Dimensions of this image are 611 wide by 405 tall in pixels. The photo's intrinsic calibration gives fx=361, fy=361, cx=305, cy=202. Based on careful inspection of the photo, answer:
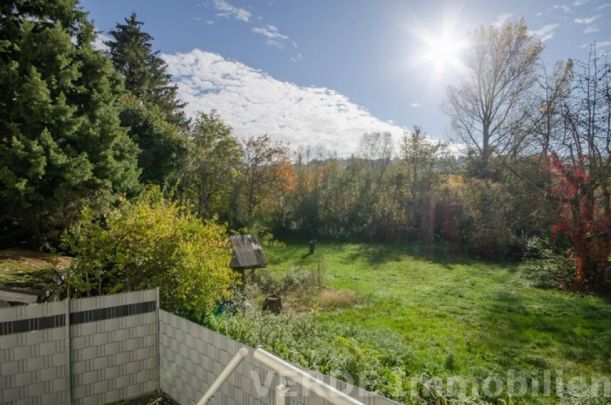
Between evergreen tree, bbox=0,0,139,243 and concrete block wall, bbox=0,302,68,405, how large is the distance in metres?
4.25

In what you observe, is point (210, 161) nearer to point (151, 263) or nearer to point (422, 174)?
point (422, 174)

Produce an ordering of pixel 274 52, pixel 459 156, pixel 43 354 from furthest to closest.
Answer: pixel 459 156, pixel 274 52, pixel 43 354

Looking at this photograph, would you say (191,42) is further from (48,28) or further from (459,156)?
(459,156)

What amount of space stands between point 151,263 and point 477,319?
6.16 m

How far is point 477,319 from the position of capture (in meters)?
7.17

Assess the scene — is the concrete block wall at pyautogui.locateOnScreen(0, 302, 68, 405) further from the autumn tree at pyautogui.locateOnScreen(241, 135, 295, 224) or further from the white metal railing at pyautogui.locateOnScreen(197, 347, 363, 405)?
the autumn tree at pyautogui.locateOnScreen(241, 135, 295, 224)

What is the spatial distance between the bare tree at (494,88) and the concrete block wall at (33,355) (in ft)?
56.3

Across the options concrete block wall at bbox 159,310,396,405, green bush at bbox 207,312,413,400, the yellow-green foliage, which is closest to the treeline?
the yellow-green foliage

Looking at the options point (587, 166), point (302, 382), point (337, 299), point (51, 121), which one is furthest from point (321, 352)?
point (587, 166)

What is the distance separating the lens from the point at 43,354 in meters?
3.75

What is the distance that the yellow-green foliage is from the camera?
→ 4418 millimetres

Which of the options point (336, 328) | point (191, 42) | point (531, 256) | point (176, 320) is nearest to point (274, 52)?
point (191, 42)

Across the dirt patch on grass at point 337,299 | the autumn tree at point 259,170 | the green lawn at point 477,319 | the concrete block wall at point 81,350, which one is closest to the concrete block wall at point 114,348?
the concrete block wall at point 81,350

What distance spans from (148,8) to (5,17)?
2.81 metres
